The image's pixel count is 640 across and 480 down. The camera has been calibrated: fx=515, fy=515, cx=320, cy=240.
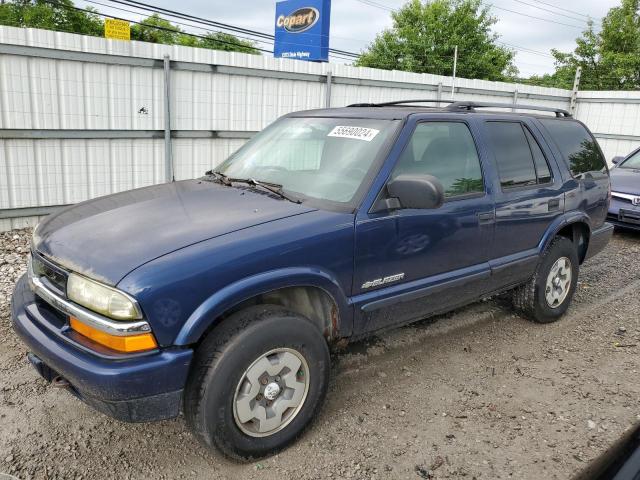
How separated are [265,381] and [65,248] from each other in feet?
3.98

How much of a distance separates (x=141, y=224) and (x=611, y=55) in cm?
3106

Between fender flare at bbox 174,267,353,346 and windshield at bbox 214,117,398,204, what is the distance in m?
0.53

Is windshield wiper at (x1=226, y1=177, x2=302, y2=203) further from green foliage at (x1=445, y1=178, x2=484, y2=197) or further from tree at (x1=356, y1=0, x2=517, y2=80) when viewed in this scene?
tree at (x1=356, y1=0, x2=517, y2=80)

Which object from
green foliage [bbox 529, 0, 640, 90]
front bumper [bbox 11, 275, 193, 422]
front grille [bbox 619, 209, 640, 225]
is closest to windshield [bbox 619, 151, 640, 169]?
front grille [bbox 619, 209, 640, 225]

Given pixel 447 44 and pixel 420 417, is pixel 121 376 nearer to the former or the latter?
pixel 420 417

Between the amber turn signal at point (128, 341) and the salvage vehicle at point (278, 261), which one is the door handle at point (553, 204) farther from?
the amber turn signal at point (128, 341)

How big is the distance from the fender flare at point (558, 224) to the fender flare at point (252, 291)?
2170 millimetres

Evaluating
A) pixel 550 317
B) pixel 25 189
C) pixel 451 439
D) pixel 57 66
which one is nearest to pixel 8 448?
pixel 451 439

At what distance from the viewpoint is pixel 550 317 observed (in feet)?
15.0

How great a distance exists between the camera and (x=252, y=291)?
→ 8.14ft

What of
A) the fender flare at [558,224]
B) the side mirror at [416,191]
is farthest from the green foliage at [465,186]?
the fender flare at [558,224]

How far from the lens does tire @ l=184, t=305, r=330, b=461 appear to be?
2393 mm

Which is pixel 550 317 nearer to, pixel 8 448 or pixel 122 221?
pixel 122 221

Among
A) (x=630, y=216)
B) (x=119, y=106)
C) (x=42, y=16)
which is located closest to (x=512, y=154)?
(x=630, y=216)
